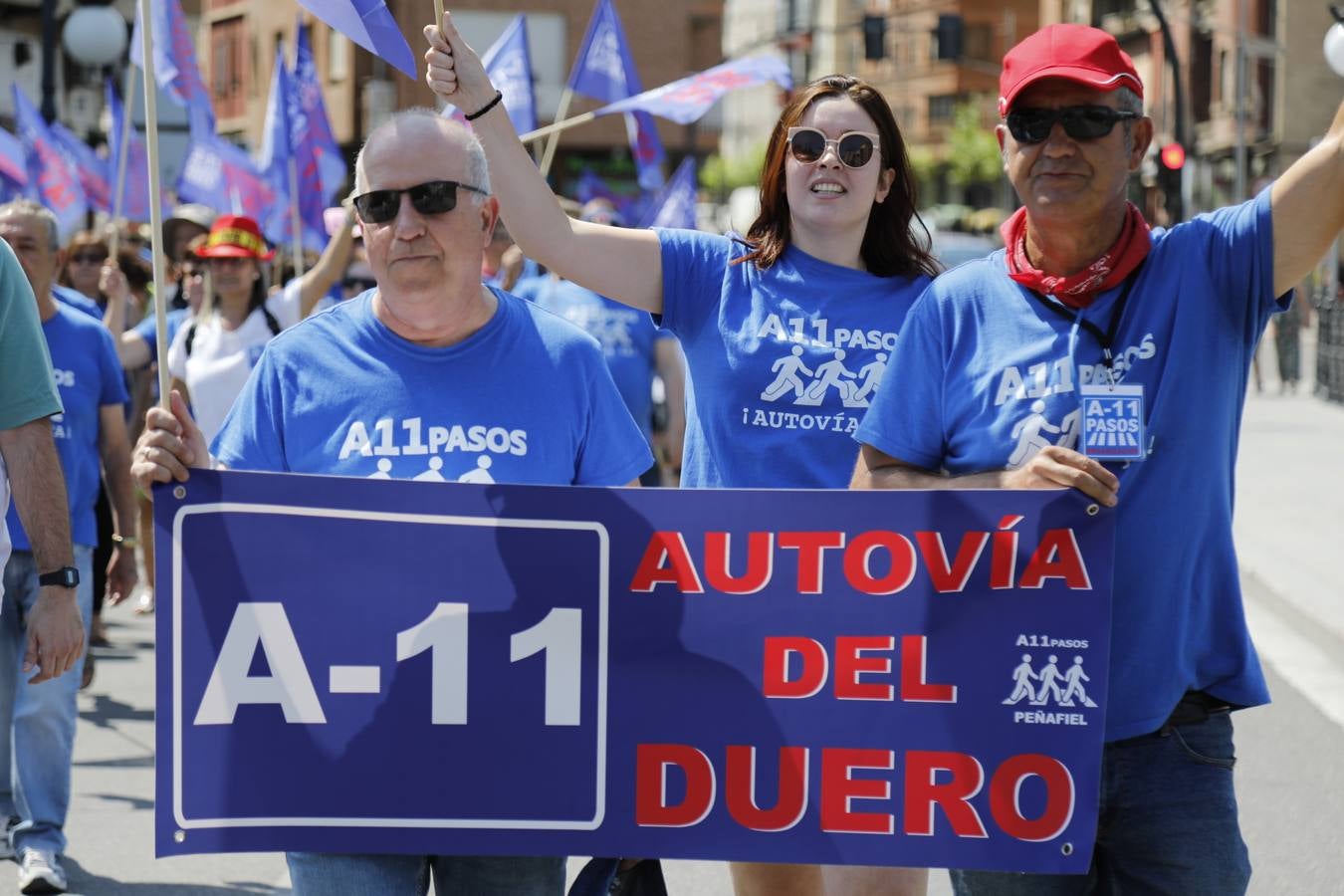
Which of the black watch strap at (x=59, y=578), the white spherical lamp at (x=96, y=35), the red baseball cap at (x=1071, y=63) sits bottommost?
the black watch strap at (x=59, y=578)

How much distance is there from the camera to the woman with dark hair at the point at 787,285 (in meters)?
4.57

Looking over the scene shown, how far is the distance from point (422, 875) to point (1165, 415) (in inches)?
60.9

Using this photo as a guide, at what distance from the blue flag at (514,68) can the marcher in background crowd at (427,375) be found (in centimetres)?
1001

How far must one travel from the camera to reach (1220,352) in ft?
11.6

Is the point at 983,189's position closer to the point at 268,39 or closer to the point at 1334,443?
the point at 268,39

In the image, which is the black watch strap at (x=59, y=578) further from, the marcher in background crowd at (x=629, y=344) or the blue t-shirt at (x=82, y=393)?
the marcher in background crowd at (x=629, y=344)

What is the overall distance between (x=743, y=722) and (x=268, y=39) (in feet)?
198

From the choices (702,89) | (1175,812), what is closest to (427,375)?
(1175,812)

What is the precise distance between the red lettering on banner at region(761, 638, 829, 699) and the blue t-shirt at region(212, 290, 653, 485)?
529 mm

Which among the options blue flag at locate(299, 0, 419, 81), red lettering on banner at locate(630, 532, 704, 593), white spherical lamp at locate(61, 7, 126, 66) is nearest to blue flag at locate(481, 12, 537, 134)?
white spherical lamp at locate(61, 7, 126, 66)

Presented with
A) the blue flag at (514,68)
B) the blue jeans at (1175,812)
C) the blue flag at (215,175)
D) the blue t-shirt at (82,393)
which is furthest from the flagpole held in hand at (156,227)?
the blue flag at (215,175)

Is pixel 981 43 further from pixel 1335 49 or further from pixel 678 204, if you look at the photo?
pixel 1335 49

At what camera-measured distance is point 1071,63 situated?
3.52 metres

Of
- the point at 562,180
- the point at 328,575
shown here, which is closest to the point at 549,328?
the point at 328,575
